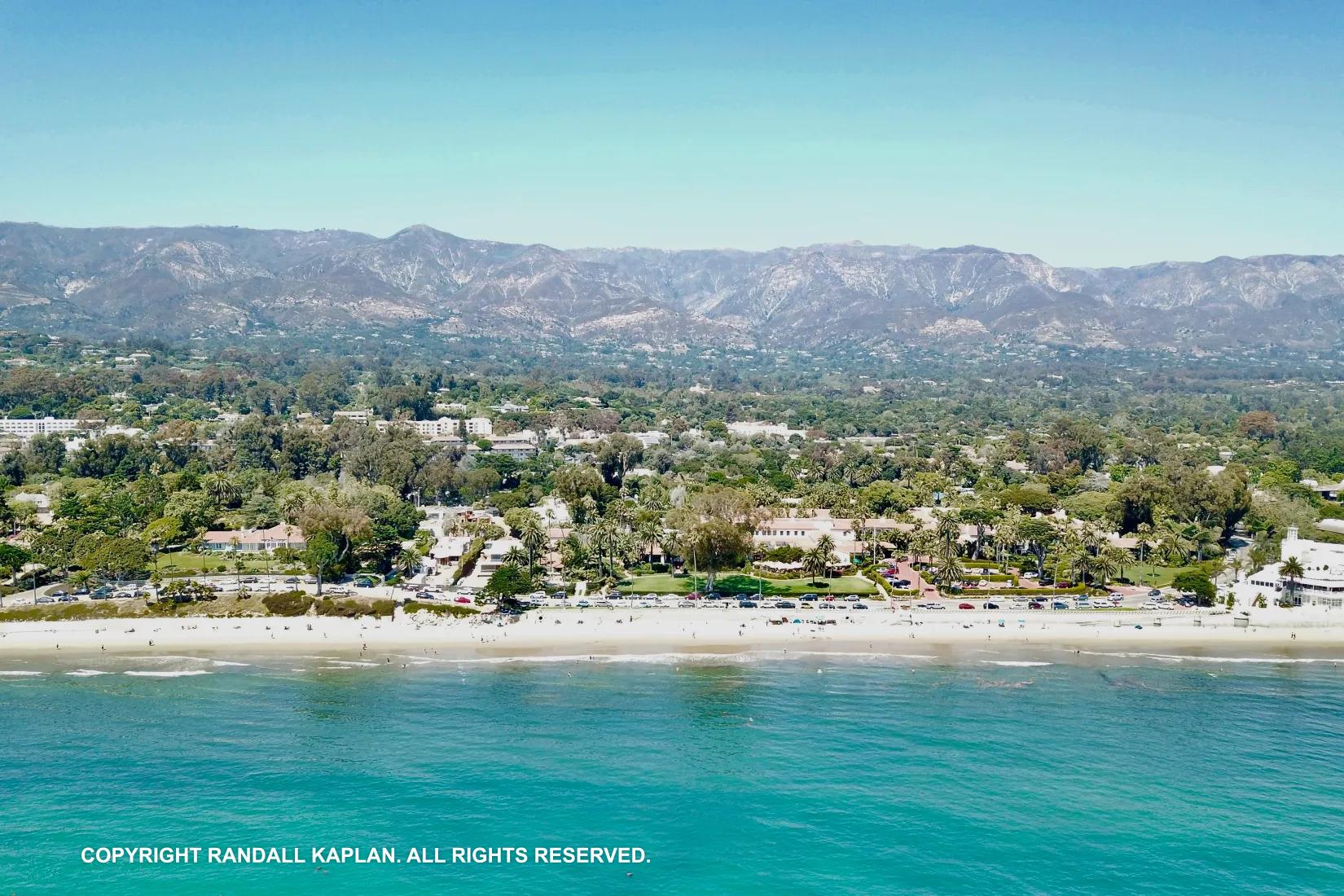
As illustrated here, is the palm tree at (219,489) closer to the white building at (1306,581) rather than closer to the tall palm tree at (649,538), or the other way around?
the tall palm tree at (649,538)

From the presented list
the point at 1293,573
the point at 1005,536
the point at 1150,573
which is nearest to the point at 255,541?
the point at 1005,536

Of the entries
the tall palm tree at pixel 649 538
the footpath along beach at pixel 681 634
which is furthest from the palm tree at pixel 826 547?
the tall palm tree at pixel 649 538

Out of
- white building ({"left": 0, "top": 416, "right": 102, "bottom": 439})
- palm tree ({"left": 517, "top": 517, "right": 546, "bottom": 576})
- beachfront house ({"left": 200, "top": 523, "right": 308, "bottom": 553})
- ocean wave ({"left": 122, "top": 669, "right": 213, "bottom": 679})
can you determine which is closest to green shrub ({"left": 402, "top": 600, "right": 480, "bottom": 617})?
palm tree ({"left": 517, "top": 517, "right": 546, "bottom": 576})

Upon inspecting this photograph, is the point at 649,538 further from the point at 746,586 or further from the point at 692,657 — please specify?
the point at 692,657

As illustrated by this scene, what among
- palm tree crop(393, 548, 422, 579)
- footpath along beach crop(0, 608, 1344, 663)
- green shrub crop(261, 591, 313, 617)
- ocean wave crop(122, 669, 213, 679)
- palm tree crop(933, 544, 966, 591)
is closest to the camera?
ocean wave crop(122, 669, 213, 679)

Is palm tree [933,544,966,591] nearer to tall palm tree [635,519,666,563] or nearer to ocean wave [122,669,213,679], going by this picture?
tall palm tree [635,519,666,563]

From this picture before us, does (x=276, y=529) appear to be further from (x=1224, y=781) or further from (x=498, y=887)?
(x=1224, y=781)

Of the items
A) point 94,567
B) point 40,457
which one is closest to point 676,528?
point 94,567
